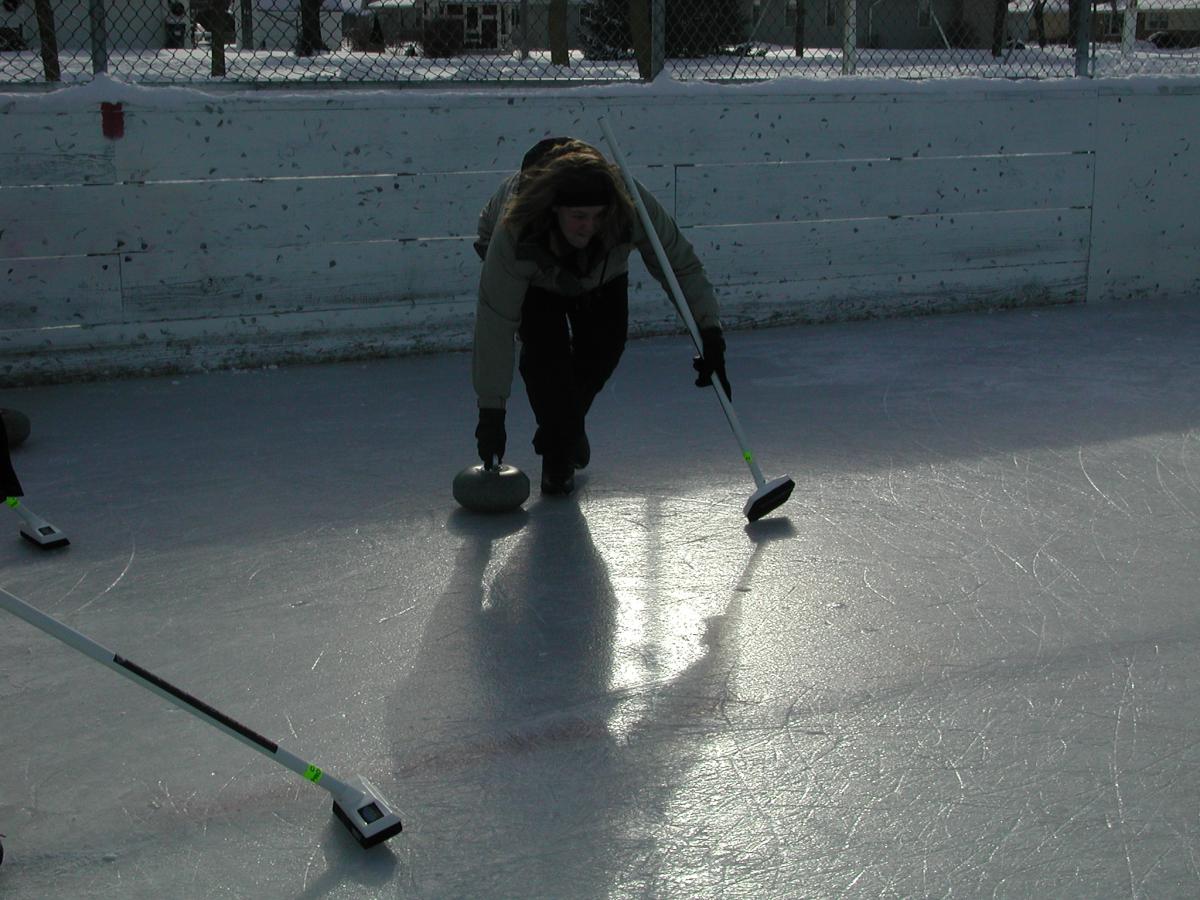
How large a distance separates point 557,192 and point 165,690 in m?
1.94

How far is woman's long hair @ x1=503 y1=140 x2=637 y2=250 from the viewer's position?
3912 mm

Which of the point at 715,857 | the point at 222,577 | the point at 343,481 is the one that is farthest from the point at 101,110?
the point at 715,857

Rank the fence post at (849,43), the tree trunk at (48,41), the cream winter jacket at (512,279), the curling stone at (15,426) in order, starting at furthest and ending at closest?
the fence post at (849,43) → the tree trunk at (48,41) → the curling stone at (15,426) → the cream winter jacket at (512,279)

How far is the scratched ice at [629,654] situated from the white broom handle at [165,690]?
12 centimetres

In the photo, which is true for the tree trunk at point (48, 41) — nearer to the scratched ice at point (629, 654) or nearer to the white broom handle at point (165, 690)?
the scratched ice at point (629, 654)

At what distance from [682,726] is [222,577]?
154 cm

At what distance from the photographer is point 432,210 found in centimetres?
667

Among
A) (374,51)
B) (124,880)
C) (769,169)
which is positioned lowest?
(124,880)

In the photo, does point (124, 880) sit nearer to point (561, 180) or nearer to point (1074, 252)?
point (561, 180)

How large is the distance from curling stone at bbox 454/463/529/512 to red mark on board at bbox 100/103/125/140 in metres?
2.68

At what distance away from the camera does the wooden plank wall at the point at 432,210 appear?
609 cm

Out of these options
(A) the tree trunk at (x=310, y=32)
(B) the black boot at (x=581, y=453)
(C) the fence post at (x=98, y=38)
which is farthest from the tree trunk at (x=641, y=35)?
(B) the black boot at (x=581, y=453)

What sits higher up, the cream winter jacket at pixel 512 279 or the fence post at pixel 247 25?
the fence post at pixel 247 25

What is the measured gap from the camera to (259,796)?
8.77 ft
